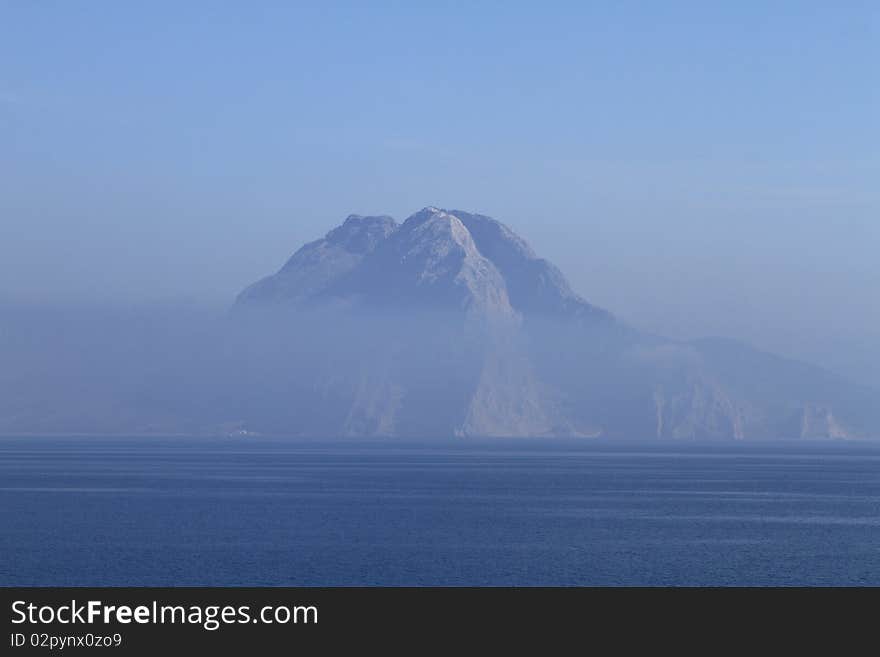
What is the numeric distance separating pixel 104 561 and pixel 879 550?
52257 millimetres

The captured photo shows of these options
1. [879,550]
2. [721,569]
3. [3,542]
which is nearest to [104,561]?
[3,542]

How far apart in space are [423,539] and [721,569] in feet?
78.9
